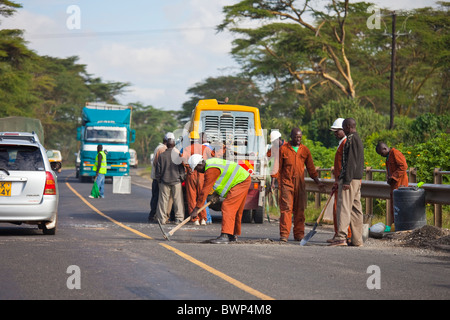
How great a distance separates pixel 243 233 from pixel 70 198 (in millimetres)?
12468

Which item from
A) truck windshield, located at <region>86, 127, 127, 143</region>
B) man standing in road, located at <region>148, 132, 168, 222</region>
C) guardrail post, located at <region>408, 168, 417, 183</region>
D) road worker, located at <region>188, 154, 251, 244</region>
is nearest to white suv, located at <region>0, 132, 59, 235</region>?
road worker, located at <region>188, 154, 251, 244</region>

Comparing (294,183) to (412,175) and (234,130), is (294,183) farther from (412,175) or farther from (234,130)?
(234,130)

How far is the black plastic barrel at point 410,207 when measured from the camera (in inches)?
536

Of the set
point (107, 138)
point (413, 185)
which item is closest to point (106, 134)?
point (107, 138)

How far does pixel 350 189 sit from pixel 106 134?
94.8 ft

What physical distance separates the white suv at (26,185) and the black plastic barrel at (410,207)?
582cm

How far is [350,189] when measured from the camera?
12609 millimetres

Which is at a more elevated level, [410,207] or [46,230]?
[410,207]

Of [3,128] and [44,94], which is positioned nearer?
[3,128]

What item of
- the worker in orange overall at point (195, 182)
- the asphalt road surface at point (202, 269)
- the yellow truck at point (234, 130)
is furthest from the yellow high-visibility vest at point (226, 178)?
the yellow truck at point (234, 130)

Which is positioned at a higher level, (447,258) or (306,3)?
(306,3)
